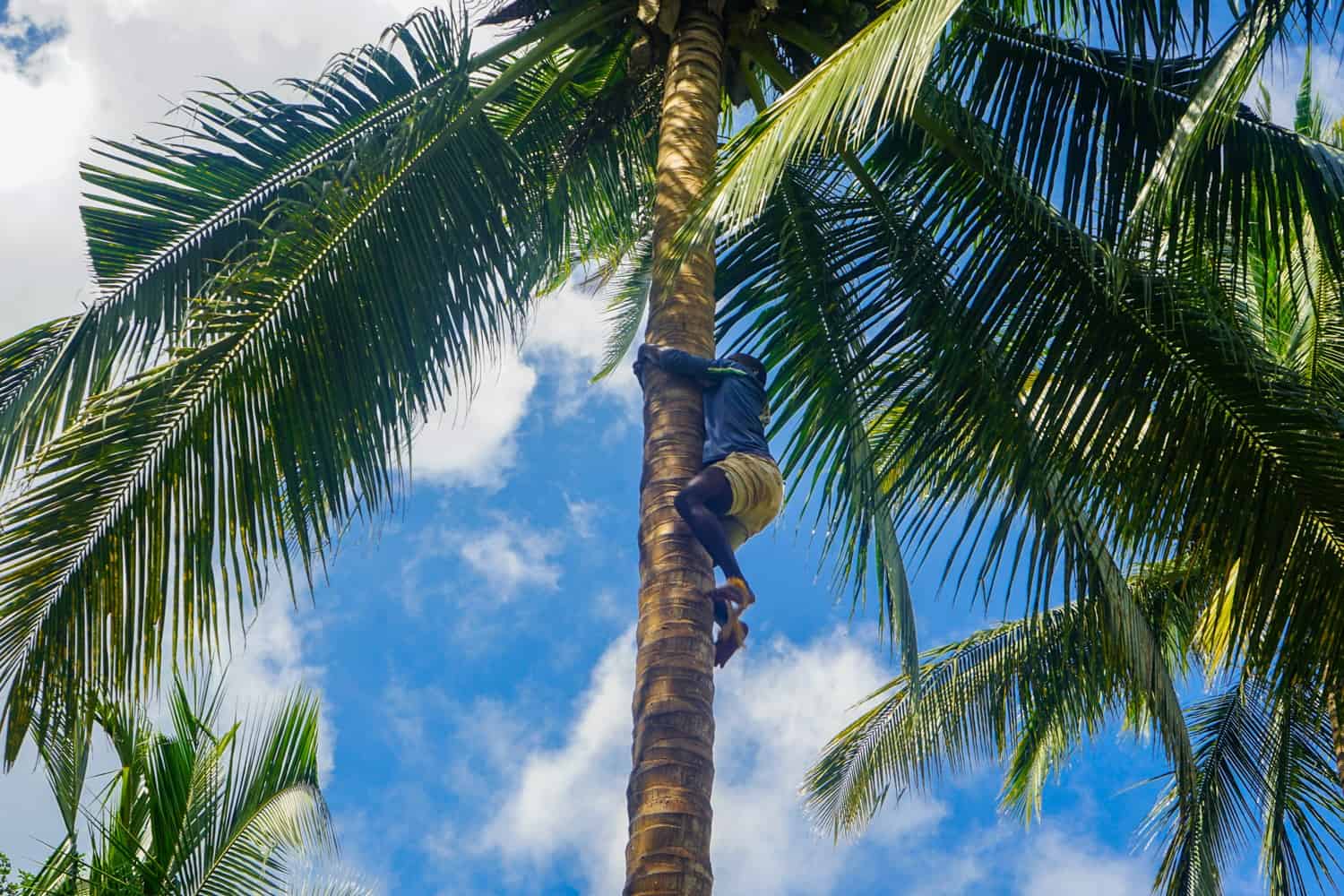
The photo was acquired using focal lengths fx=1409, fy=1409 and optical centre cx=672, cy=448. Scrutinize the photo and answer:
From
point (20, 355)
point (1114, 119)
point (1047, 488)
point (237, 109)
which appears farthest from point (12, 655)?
point (1114, 119)

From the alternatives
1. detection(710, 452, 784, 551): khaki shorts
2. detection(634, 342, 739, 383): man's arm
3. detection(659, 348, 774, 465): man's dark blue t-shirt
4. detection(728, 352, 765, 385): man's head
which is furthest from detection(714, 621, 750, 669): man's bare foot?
detection(728, 352, 765, 385): man's head

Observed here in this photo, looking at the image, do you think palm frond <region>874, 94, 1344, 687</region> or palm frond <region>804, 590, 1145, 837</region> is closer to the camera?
palm frond <region>874, 94, 1344, 687</region>

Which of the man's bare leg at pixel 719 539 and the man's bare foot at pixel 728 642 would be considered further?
the man's bare foot at pixel 728 642

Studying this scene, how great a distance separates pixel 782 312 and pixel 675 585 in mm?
3006

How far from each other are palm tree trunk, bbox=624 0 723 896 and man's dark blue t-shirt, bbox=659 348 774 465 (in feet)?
0.18

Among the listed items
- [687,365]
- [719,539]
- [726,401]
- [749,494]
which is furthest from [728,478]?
[687,365]

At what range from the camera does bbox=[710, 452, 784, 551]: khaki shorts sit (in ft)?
16.4

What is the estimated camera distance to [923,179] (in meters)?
7.01

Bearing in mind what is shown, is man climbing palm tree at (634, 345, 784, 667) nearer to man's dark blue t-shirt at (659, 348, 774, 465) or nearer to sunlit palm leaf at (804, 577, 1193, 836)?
man's dark blue t-shirt at (659, 348, 774, 465)

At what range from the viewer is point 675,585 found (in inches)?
181

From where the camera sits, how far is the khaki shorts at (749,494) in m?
4.99

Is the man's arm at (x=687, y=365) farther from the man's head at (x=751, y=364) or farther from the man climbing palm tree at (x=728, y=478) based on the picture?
the man's head at (x=751, y=364)

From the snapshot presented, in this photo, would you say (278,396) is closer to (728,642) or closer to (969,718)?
(728,642)

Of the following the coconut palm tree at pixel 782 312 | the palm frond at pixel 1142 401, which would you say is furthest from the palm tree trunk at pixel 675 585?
the palm frond at pixel 1142 401
